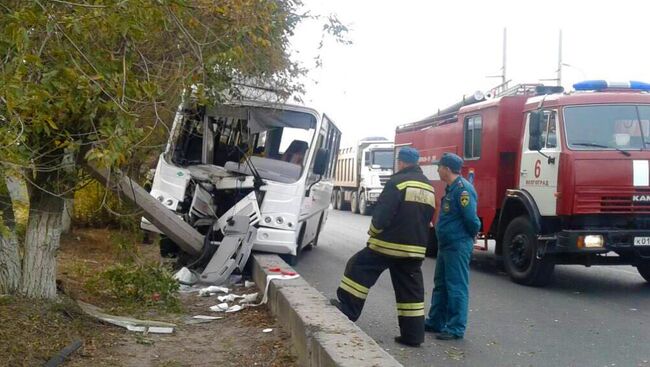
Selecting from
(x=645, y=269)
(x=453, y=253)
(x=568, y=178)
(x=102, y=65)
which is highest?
(x=102, y=65)

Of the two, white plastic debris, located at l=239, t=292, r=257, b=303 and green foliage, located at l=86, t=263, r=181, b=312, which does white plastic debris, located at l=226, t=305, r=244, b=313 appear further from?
green foliage, located at l=86, t=263, r=181, b=312

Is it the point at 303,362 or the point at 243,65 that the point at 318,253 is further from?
the point at 303,362

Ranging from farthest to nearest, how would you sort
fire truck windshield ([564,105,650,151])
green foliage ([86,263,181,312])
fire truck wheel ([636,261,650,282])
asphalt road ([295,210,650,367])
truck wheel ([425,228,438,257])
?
truck wheel ([425,228,438,257]) → fire truck wheel ([636,261,650,282]) → fire truck windshield ([564,105,650,151]) → green foliage ([86,263,181,312]) → asphalt road ([295,210,650,367])

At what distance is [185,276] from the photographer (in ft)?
29.1

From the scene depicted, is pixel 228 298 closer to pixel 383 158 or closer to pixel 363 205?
pixel 383 158

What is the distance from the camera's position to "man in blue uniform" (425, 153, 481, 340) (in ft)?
22.6

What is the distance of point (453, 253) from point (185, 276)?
3.42 m

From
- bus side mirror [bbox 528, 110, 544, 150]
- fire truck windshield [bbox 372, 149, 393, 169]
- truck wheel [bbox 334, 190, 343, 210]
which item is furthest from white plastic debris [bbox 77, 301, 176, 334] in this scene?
truck wheel [bbox 334, 190, 343, 210]

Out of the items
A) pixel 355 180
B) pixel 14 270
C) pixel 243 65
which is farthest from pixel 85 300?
pixel 355 180

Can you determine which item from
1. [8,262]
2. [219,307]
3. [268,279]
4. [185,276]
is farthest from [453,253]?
[8,262]

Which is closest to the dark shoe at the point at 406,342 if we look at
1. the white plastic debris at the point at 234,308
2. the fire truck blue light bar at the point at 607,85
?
the white plastic debris at the point at 234,308

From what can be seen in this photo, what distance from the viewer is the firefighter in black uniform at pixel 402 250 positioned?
6.25 meters

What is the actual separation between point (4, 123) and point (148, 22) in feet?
3.80

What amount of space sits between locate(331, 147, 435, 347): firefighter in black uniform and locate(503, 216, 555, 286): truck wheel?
155 inches
